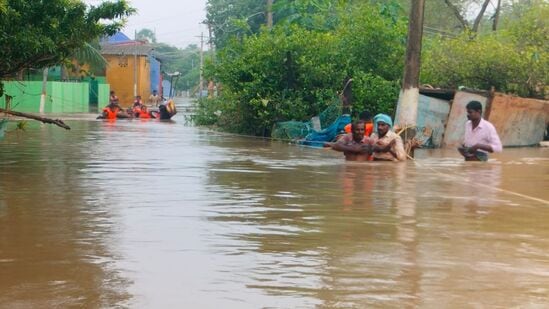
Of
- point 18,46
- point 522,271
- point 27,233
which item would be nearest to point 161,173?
point 18,46

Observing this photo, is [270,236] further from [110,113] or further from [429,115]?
[110,113]

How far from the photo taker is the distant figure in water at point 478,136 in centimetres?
1446

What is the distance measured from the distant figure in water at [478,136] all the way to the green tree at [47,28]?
19.8 ft

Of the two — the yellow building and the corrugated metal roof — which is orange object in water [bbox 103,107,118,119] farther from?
the corrugated metal roof

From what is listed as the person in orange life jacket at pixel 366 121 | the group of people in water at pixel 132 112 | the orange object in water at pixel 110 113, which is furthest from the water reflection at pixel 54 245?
the group of people in water at pixel 132 112

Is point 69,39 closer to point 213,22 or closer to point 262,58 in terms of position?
point 262,58

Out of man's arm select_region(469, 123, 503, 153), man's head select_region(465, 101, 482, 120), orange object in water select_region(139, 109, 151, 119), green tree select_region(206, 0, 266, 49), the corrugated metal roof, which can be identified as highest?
green tree select_region(206, 0, 266, 49)

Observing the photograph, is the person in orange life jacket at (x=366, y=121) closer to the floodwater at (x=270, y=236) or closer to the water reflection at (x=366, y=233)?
the floodwater at (x=270, y=236)

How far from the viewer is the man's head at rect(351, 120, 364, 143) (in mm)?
14970

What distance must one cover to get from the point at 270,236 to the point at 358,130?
7.93 meters

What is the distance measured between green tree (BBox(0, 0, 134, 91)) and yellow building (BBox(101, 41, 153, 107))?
4768 centimetres

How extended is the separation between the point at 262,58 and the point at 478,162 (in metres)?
9.58

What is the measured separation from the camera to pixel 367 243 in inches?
279

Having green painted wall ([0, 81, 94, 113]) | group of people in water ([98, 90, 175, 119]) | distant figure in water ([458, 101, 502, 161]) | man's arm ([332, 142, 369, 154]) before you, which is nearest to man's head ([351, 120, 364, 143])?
man's arm ([332, 142, 369, 154])
